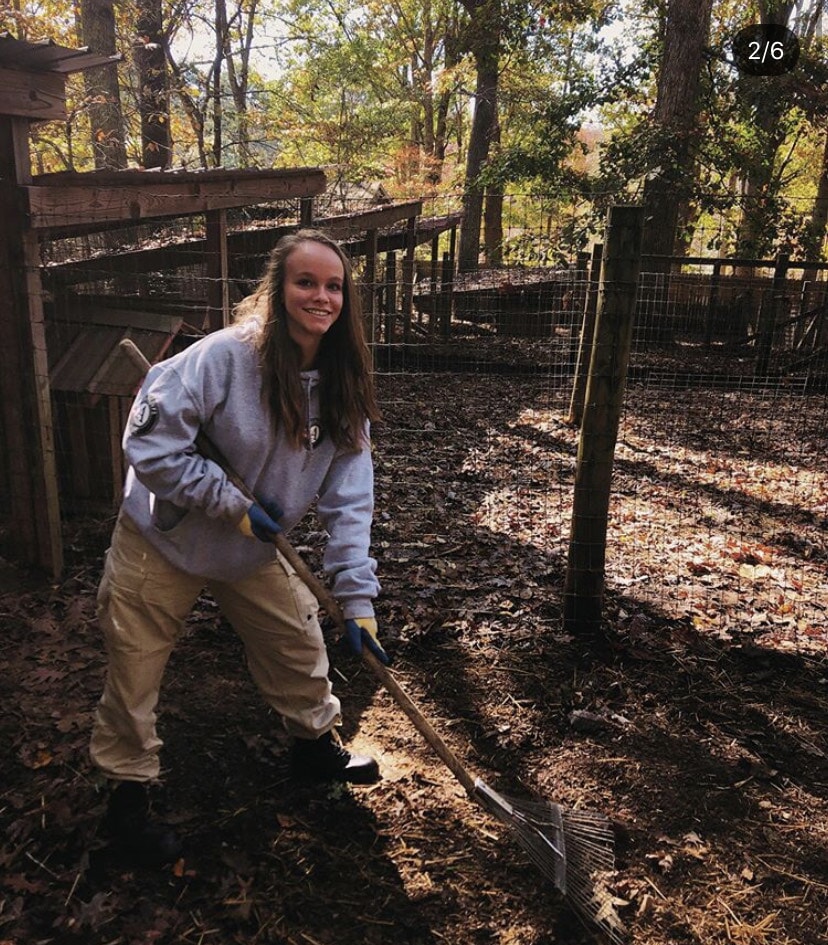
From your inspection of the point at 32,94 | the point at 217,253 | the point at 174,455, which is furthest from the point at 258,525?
the point at 217,253

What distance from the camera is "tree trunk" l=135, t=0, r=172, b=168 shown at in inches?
545

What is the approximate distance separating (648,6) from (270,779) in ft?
60.3

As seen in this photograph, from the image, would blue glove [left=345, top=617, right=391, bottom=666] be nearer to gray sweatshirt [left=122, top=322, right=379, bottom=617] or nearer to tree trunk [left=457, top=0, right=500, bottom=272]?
gray sweatshirt [left=122, top=322, right=379, bottom=617]

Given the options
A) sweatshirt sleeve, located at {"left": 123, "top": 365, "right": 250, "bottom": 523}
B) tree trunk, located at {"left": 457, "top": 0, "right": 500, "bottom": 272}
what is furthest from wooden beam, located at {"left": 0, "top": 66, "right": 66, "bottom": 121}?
tree trunk, located at {"left": 457, "top": 0, "right": 500, "bottom": 272}

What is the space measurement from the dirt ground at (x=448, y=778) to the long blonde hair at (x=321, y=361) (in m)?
1.54

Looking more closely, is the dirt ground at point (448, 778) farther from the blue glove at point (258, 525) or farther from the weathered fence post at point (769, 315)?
the weathered fence post at point (769, 315)

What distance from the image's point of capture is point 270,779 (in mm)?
3297

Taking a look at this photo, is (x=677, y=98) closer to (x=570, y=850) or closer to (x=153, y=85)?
(x=153, y=85)

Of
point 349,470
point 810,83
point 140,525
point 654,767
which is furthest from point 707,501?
point 810,83

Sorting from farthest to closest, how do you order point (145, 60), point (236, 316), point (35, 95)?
point (145, 60)
point (35, 95)
point (236, 316)

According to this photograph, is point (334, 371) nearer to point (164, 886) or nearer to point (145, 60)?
point (164, 886)

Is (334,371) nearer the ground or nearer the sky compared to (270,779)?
nearer the sky

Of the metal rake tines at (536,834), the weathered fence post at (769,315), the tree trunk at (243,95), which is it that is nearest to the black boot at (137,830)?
the metal rake tines at (536,834)

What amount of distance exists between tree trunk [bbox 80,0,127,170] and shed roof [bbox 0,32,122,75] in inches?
335
